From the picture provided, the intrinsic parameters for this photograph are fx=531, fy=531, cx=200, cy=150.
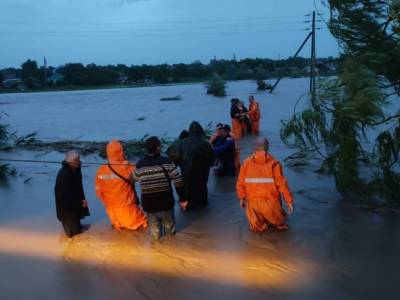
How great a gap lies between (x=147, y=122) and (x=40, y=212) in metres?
24.3

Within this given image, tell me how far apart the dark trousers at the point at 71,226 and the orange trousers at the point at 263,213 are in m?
2.60

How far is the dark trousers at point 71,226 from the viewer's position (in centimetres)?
791

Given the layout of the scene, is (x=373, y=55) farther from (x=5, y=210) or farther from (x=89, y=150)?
(x=89, y=150)

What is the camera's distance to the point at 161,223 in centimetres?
766

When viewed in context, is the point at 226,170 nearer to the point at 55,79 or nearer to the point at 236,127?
the point at 236,127

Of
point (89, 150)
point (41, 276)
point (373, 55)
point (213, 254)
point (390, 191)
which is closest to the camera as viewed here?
point (41, 276)

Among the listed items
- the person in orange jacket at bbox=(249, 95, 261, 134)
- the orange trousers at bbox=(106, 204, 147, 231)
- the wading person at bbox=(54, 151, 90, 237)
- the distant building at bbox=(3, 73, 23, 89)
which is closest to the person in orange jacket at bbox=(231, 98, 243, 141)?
the person in orange jacket at bbox=(249, 95, 261, 134)

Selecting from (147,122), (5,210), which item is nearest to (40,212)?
(5,210)

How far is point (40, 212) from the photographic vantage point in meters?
9.91

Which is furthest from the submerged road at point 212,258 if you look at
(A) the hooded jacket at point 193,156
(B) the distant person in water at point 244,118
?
(B) the distant person in water at point 244,118

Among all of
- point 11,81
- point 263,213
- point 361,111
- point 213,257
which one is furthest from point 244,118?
point 11,81

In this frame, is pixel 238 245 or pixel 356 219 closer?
pixel 238 245

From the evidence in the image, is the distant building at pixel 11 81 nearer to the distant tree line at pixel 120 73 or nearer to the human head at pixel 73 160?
the distant tree line at pixel 120 73

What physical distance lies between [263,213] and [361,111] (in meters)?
2.32
